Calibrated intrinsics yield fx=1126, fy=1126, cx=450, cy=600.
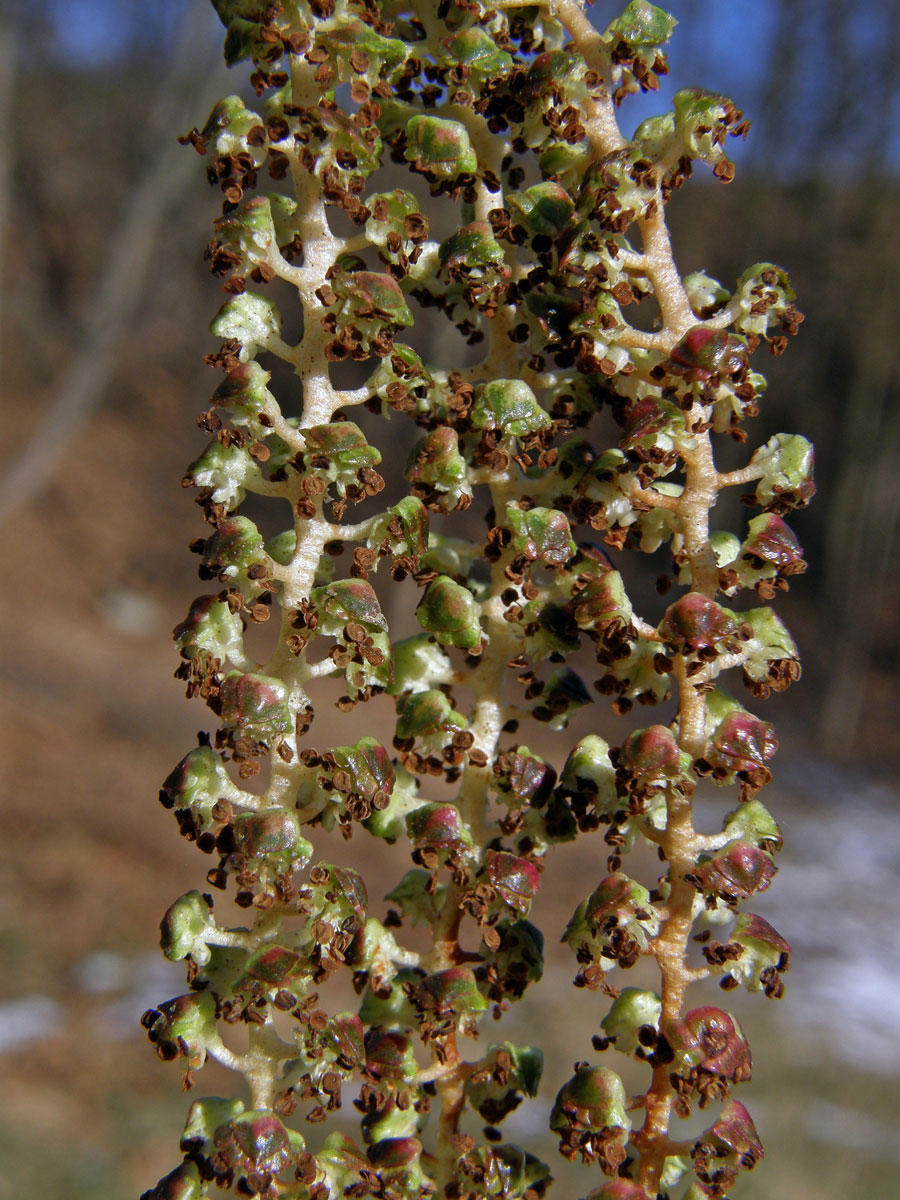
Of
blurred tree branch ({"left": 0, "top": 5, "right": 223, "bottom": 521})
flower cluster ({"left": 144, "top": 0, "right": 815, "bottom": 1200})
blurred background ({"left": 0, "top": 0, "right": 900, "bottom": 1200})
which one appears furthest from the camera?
blurred tree branch ({"left": 0, "top": 5, "right": 223, "bottom": 521})

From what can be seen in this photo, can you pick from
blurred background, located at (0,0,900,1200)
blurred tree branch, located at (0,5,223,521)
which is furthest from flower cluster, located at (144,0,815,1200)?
blurred tree branch, located at (0,5,223,521)

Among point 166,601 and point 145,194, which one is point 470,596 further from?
point 166,601

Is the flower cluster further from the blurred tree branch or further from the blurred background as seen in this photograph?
the blurred tree branch

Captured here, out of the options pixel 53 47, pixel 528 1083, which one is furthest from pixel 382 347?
pixel 53 47

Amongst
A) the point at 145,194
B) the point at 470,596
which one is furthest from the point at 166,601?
the point at 470,596

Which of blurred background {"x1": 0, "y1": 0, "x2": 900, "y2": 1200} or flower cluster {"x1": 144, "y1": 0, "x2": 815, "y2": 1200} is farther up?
blurred background {"x1": 0, "y1": 0, "x2": 900, "y2": 1200}
